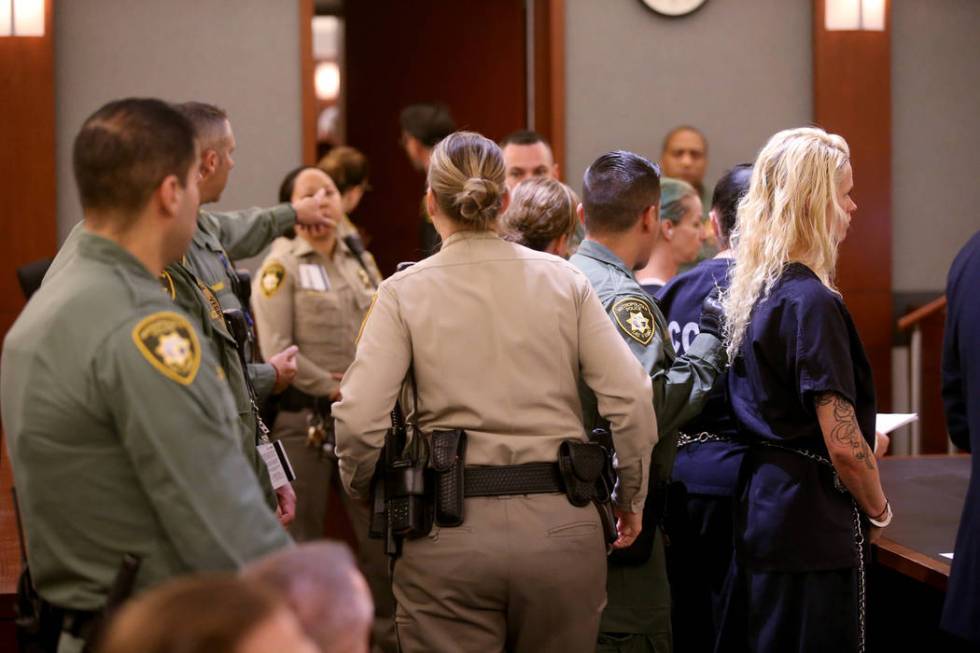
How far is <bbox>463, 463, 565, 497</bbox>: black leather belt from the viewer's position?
2.34m

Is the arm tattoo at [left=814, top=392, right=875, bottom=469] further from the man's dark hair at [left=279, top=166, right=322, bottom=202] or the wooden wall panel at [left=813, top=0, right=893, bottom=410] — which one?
the wooden wall panel at [left=813, top=0, right=893, bottom=410]

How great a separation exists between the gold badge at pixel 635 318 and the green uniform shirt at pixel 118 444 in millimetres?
1168

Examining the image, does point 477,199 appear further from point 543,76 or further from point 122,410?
point 543,76

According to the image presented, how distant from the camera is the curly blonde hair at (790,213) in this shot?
2564 millimetres

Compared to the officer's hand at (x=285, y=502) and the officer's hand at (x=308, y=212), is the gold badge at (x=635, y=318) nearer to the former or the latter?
the officer's hand at (x=285, y=502)

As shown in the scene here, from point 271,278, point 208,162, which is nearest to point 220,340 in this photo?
point 208,162

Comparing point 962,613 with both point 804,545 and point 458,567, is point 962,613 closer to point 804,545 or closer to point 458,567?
point 804,545

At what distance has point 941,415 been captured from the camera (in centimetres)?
615

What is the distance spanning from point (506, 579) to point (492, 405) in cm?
32

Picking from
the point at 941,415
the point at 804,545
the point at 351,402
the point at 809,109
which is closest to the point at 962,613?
the point at 804,545

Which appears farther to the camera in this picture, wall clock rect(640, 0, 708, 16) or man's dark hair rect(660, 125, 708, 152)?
wall clock rect(640, 0, 708, 16)

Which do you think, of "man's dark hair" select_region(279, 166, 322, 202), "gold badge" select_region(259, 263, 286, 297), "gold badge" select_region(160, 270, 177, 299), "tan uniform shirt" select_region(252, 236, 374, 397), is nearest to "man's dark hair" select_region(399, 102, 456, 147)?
"man's dark hair" select_region(279, 166, 322, 202)

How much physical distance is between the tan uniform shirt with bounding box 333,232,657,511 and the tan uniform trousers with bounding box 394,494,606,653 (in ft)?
0.38

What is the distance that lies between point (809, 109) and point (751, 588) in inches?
167
